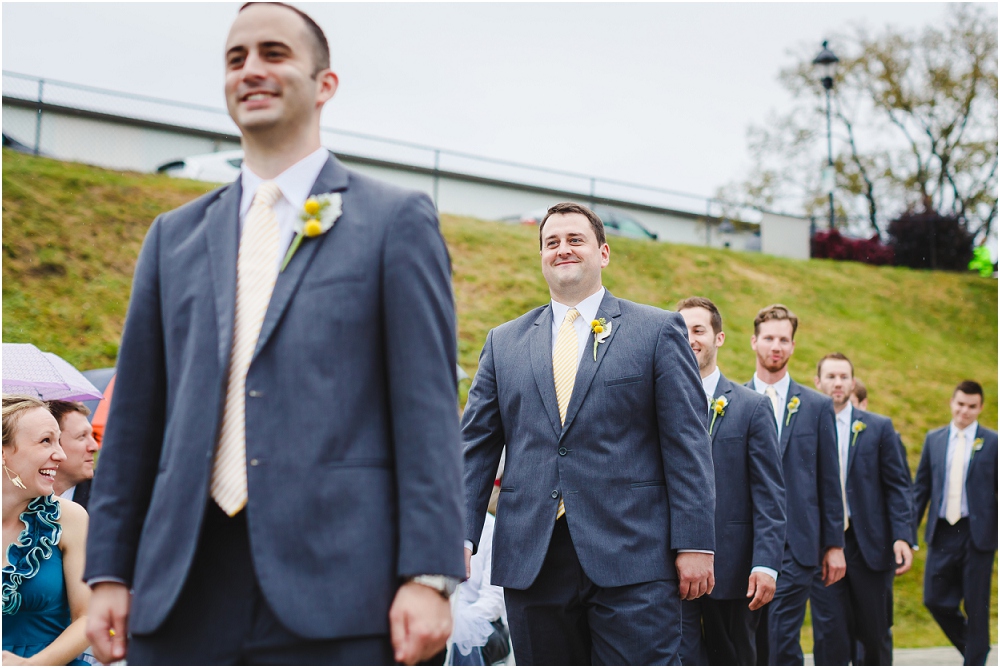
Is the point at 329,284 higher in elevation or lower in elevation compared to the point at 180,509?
higher

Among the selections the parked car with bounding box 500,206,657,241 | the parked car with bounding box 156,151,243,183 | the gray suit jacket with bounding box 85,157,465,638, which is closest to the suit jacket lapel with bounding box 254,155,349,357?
the gray suit jacket with bounding box 85,157,465,638

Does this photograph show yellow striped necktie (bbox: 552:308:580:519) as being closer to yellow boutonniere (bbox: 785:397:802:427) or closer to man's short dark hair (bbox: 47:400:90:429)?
man's short dark hair (bbox: 47:400:90:429)

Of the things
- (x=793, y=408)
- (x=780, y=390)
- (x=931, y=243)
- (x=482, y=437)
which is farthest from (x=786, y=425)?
(x=931, y=243)

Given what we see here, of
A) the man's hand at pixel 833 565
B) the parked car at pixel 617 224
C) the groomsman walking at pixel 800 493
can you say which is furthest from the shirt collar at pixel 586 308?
the parked car at pixel 617 224

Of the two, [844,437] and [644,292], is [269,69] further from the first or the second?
[644,292]

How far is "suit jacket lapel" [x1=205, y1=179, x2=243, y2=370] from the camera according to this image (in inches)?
91.6

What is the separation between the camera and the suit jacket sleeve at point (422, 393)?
2.22 metres

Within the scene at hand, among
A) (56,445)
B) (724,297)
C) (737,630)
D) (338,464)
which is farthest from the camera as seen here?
(724,297)

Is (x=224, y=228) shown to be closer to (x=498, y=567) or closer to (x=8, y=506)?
(x=498, y=567)

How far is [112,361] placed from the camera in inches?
470

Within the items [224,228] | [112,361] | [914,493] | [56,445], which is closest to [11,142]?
[112,361]

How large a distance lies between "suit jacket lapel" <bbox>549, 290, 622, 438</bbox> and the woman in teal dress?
7.65 feet

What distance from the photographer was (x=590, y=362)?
4.27 metres

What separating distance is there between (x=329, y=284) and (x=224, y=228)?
365 mm
